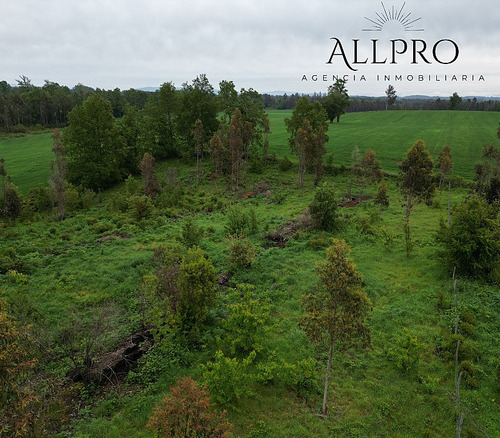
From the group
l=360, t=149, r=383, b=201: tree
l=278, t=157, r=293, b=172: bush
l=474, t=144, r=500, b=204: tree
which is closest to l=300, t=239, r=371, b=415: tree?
l=474, t=144, r=500, b=204: tree

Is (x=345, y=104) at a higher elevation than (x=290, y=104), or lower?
lower


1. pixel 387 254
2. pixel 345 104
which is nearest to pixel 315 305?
pixel 387 254

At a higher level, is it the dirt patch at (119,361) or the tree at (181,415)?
the tree at (181,415)

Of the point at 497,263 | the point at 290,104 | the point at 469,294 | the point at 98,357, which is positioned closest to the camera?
the point at 98,357

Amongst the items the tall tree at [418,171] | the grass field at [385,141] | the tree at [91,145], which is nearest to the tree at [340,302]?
the tall tree at [418,171]

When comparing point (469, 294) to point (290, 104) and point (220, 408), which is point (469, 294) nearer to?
A: point (220, 408)

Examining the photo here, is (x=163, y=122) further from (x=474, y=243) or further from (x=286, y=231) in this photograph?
(x=474, y=243)

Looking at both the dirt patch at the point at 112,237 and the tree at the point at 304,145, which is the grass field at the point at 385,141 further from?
the dirt patch at the point at 112,237

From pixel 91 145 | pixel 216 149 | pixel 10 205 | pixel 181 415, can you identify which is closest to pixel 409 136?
pixel 216 149
